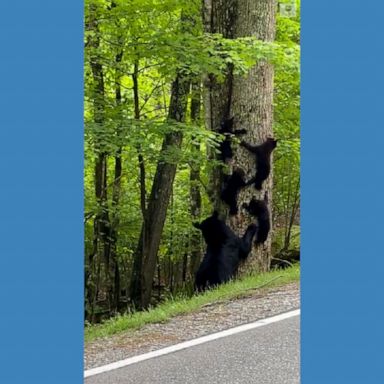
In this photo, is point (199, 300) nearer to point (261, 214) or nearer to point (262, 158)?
point (261, 214)

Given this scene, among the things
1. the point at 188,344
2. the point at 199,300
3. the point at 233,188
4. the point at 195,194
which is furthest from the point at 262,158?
the point at 188,344

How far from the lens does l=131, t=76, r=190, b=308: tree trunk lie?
2.50m

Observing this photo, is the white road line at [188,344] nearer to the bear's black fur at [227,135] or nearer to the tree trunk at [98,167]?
the tree trunk at [98,167]

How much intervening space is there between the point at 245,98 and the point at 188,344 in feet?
3.89

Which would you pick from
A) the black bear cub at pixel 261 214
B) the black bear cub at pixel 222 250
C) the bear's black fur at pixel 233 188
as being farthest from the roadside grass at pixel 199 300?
the bear's black fur at pixel 233 188

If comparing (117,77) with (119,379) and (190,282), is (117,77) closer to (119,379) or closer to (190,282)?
(190,282)

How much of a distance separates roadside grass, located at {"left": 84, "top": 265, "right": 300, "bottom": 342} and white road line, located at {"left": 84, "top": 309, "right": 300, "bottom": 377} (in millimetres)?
151

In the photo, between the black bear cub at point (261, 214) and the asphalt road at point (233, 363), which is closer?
the asphalt road at point (233, 363)

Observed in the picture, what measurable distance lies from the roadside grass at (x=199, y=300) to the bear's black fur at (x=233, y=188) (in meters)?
0.30

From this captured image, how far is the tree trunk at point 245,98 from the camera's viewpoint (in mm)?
2244

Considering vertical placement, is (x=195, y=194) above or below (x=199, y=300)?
above

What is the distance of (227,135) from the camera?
2.35m

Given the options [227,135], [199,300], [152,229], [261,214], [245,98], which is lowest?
[199,300]

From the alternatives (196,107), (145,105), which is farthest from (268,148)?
(145,105)
